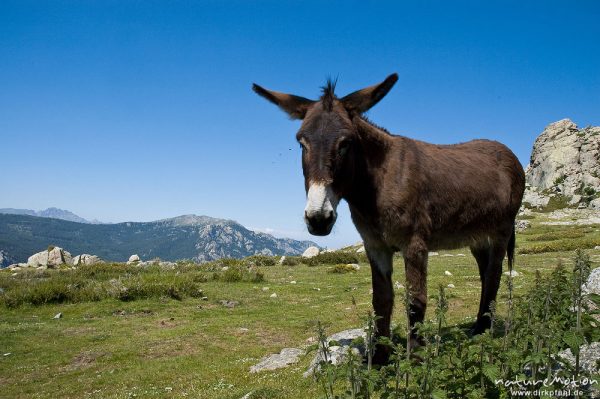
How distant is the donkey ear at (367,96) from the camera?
6812mm

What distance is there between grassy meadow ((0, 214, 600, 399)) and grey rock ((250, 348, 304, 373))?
287mm

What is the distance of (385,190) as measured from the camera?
7.04m

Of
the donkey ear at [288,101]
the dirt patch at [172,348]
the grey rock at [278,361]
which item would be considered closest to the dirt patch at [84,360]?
the dirt patch at [172,348]

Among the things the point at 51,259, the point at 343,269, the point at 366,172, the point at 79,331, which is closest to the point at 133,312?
the point at 79,331

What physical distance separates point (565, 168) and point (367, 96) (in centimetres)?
12995

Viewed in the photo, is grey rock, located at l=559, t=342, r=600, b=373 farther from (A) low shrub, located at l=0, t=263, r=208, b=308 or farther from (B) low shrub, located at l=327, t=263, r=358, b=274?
(B) low shrub, located at l=327, t=263, r=358, b=274

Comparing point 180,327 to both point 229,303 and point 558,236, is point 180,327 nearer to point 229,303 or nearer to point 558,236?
point 229,303

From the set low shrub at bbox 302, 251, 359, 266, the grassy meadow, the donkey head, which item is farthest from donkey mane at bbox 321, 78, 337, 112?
low shrub at bbox 302, 251, 359, 266

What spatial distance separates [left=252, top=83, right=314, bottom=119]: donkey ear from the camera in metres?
7.36

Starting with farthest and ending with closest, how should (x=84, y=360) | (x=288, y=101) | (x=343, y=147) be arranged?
(x=84, y=360)
(x=288, y=101)
(x=343, y=147)

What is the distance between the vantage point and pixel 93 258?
5138cm

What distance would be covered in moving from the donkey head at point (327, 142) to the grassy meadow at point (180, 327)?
4.39ft

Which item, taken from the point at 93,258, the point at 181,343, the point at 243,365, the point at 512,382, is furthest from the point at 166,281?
the point at 93,258

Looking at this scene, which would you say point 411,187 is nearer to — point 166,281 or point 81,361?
point 81,361
